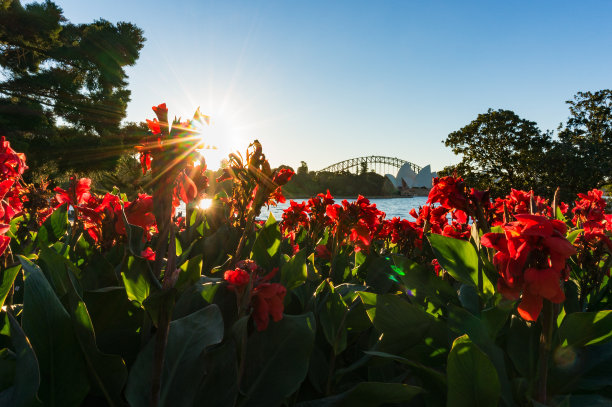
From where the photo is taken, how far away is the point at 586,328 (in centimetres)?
87

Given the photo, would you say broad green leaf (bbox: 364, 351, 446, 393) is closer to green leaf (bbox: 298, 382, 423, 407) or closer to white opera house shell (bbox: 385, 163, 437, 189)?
green leaf (bbox: 298, 382, 423, 407)

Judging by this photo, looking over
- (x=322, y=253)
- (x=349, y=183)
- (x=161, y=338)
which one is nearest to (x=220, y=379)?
(x=161, y=338)

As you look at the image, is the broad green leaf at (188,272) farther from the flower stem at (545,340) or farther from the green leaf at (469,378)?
the flower stem at (545,340)

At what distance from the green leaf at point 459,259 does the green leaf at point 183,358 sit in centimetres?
73

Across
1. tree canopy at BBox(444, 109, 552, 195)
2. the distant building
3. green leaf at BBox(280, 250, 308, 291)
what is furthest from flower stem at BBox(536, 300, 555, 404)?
the distant building

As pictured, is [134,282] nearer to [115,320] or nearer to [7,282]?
[115,320]

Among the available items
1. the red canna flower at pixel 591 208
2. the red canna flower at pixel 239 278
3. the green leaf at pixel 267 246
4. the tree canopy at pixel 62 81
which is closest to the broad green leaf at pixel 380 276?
the green leaf at pixel 267 246

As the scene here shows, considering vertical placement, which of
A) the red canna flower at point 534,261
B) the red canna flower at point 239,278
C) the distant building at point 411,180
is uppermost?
the distant building at point 411,180

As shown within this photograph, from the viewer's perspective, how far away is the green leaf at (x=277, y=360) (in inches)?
31.6

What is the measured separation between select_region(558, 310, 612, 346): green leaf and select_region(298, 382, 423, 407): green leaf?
0.45 m

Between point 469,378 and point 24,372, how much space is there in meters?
0.79

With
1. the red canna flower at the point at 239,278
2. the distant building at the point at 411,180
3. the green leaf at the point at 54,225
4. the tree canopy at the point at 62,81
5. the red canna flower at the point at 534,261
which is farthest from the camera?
the distant building at the point at 411,180

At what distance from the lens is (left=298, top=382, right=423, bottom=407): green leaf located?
2.32ft

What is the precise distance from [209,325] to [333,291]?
0.44 m
